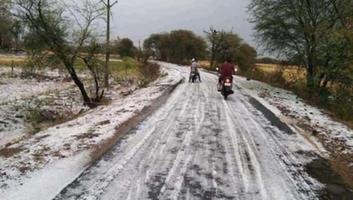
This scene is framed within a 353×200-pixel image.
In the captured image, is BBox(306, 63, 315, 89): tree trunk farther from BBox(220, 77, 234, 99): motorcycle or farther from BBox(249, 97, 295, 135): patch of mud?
BBox(249, 97, 295, 135): patch of mud

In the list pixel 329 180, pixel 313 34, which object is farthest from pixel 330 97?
pixel 329 180

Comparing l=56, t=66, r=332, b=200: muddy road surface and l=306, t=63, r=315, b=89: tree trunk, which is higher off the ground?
l=306, t=63, r=315, b=89: tree trunk

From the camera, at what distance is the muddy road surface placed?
6.42 metres

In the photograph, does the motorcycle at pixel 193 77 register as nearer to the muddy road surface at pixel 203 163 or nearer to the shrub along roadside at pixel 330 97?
the shrub along roadside at pixel 330 97

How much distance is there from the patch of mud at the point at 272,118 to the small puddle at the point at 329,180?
2.88 metres

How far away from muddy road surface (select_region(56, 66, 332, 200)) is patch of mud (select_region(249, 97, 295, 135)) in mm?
36

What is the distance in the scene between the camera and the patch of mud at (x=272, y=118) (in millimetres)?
11608

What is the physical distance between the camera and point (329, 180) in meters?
7.34

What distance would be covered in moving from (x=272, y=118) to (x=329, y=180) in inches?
241

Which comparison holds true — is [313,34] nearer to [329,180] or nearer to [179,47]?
[329,180]

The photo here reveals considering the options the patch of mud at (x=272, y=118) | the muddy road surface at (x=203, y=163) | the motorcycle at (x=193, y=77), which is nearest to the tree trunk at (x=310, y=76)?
the patch of mud at (x=272, y=118)

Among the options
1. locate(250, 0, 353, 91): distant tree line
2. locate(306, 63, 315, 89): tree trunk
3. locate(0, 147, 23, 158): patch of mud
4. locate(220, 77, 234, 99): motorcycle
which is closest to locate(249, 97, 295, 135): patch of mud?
locate(220, 77, 234, 99): motorcycle

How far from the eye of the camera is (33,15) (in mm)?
20703

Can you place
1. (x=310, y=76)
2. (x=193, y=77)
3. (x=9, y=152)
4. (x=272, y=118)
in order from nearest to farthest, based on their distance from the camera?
(x=9, y=152) → (x=272, y=118) → (x=310, y=76) → (x=193, y=77)
